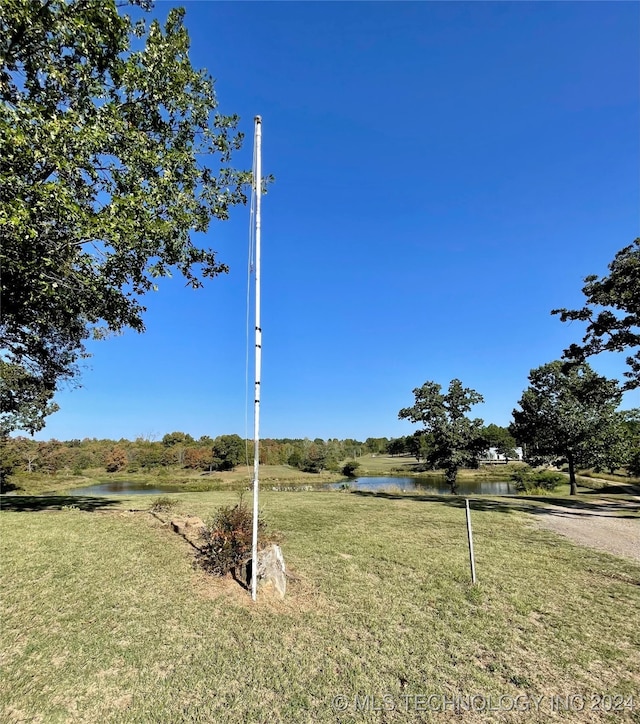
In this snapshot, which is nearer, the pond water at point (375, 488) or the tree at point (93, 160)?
the tree at point (93, 160)

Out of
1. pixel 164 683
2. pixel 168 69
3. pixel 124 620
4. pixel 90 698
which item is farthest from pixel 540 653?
pixel 168 69

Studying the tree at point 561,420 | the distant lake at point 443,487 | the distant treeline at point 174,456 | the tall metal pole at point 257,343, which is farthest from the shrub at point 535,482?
the tall metal pole at point 257,343

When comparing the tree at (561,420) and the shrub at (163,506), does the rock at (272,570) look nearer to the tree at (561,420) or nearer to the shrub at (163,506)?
the shrub at (163,506)

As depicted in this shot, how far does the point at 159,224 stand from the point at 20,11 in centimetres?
343

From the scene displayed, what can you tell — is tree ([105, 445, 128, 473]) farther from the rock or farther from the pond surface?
the rock

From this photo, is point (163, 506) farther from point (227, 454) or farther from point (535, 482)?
point (227, 454)

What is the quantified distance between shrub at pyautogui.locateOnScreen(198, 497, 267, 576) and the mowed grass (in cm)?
28

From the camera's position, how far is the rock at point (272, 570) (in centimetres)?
536

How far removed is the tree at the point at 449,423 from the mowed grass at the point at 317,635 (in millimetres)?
16325

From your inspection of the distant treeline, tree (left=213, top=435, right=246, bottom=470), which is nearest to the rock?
the distant treeline

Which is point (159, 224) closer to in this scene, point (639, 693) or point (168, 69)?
point (168, 69)

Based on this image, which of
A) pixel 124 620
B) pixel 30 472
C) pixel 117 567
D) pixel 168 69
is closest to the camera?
pixel 124 620

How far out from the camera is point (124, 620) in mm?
4508

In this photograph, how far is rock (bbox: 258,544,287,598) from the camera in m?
5.36
